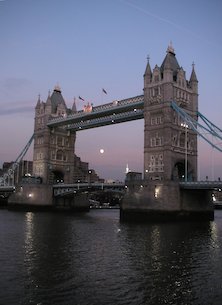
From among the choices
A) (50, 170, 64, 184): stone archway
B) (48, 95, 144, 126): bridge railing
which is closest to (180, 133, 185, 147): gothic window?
(48, 95, 144, 126): bridge railing

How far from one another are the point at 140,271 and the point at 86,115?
6384cm

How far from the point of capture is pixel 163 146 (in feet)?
226

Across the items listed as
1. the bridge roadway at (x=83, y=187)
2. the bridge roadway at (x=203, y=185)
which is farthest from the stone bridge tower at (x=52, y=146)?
the bridge roadway at (x=203, y=185)

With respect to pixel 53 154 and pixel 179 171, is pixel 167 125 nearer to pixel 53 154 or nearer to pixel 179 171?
pixel 179 171

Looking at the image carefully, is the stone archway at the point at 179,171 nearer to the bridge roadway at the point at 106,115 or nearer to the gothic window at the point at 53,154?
the bridge roadway at the point at 106,115

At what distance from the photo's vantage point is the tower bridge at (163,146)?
61.8 m

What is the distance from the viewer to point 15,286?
1920 cm

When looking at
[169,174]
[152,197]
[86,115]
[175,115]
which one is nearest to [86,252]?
[152,197]

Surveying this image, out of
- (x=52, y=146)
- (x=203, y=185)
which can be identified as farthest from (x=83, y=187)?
(x=203, y=185)

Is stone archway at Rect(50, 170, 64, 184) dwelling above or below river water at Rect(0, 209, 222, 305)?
above

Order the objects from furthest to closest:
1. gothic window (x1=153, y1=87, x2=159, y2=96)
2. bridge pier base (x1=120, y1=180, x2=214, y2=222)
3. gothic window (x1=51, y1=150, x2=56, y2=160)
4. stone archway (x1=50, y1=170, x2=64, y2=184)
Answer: stone archway (x1=50, y1=170, x2=64, y2=184) → gothic window (x1=51, y1=150, x2=56, y2=160) → gothic window (x1=153, y1=87, x2=159, y2=96) → bridge pier base (x1=120, y1=180, x2=214, y2=222)

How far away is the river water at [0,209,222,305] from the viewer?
18.0m

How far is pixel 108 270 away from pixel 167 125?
47.3 metres

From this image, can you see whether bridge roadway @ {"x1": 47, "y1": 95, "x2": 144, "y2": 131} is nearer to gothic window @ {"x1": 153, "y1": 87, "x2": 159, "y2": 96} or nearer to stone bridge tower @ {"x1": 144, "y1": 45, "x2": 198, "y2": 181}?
gothic window @ {"x1": 153, "y1": 87, "x2": 159, "y2": 96}
